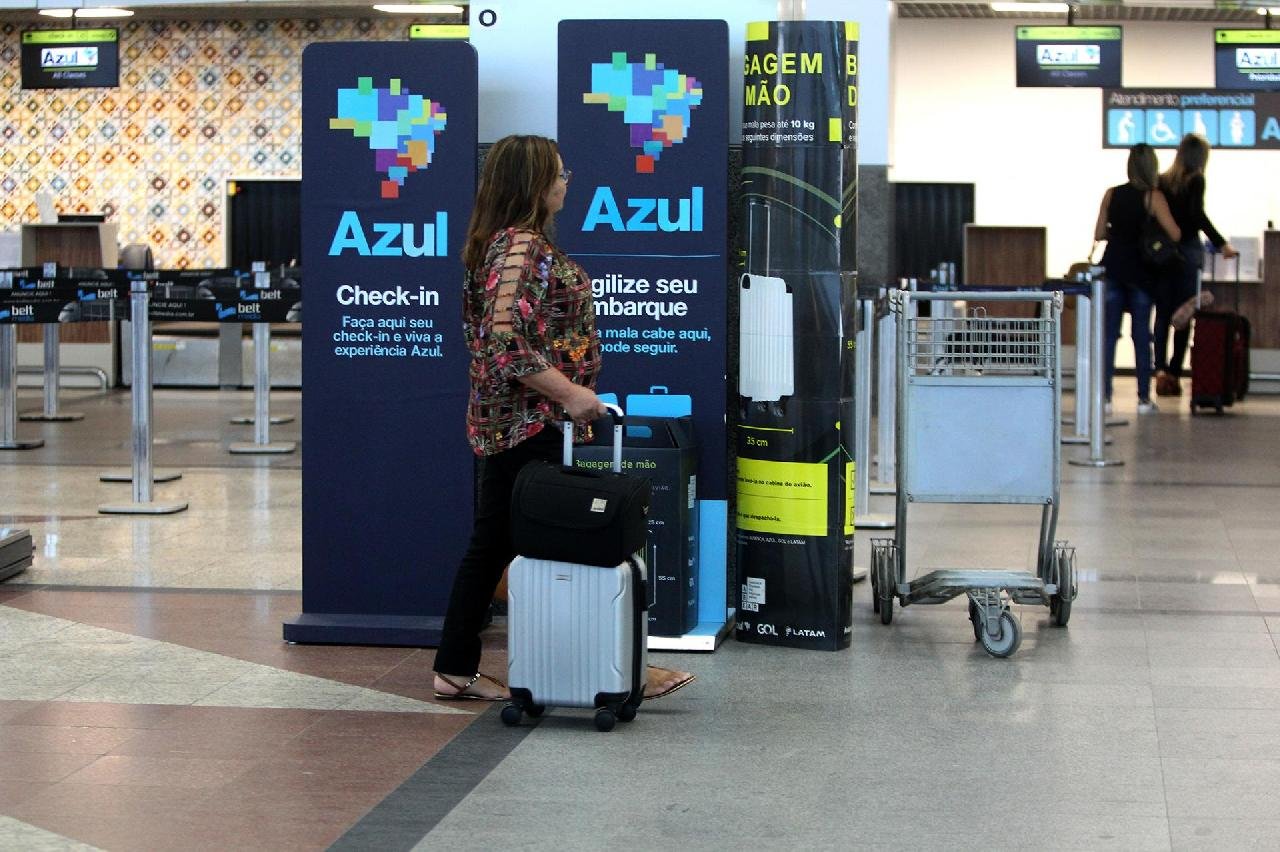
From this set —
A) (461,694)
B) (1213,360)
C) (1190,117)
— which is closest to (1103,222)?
(1213,360)

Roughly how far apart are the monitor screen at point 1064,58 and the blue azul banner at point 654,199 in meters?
11.0

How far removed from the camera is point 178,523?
24.9ft

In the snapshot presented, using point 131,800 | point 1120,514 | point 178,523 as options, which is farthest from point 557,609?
point 1120,514

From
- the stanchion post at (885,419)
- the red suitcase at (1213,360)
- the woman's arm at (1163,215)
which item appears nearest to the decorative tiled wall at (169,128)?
the woman's arm at (1163,215)

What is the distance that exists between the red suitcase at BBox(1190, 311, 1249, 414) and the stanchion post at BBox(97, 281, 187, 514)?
7505 mm

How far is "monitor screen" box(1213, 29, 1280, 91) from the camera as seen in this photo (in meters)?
15.9

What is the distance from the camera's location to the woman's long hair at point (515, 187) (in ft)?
14.2

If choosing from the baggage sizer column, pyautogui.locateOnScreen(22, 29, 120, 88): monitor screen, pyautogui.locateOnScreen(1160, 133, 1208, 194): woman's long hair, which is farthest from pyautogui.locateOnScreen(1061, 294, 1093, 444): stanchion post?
pyautogui.locateOnScreen(22, 29, 120, 88): monitor screen

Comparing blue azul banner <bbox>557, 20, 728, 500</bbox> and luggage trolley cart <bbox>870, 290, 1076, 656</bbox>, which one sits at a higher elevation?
blue azul banner <bbox>557, 20, 728, 500</bbox>

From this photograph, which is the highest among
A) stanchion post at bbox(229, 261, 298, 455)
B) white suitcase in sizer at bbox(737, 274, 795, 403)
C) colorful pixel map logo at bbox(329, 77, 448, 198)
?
colorful pixel map logo at bbox(329, 77, 448, 198)

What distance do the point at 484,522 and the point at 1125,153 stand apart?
13924 mm

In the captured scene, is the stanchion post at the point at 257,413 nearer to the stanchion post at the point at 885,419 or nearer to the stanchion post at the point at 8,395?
the stanchion post at the point at 8,395

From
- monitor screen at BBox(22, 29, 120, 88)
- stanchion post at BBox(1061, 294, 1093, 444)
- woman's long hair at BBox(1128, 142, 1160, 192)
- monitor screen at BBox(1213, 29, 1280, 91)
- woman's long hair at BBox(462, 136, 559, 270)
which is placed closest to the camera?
woman's long hair at BBox(462, 136, 559, 270)

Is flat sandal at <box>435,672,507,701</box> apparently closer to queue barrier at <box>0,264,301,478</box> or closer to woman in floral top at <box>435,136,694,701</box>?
woman in floral top at <box>435,136,694,701</box>
